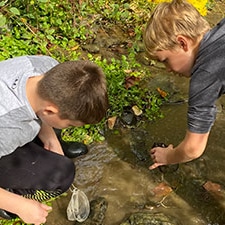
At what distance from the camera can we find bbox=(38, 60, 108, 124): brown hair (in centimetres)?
204

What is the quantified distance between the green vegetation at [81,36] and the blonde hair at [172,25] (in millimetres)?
1116

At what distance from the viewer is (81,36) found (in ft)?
12.8

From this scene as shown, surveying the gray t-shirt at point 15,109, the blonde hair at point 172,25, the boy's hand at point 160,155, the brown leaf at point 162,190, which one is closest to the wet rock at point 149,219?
the brown leaf at point 162,190

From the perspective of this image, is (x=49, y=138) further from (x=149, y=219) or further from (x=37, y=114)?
(x=149, y=219)

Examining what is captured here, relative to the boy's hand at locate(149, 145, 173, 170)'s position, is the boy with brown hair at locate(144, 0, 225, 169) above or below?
above

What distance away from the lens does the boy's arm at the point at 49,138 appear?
2.61m

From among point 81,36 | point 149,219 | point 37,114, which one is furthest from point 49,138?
point 81,36

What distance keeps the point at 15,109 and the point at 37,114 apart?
0.13 metres

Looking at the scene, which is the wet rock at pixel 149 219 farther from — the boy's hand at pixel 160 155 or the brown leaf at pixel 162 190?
the boy's hand at pixel 160 155

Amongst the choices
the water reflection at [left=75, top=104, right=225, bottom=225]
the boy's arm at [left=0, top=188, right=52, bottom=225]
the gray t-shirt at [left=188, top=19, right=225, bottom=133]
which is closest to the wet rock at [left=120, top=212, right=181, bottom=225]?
the water reflection at [left=75, top=104, right=225, bottom=225]

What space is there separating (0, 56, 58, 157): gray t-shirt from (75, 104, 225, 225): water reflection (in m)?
0.76

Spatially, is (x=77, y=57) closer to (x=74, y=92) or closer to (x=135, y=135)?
(x=135, y=135)

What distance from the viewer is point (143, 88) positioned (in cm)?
353

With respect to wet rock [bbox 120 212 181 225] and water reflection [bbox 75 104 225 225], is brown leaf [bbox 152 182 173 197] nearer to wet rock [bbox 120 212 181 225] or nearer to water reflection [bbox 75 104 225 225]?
water reflection [bbox 75 104 225 225]
